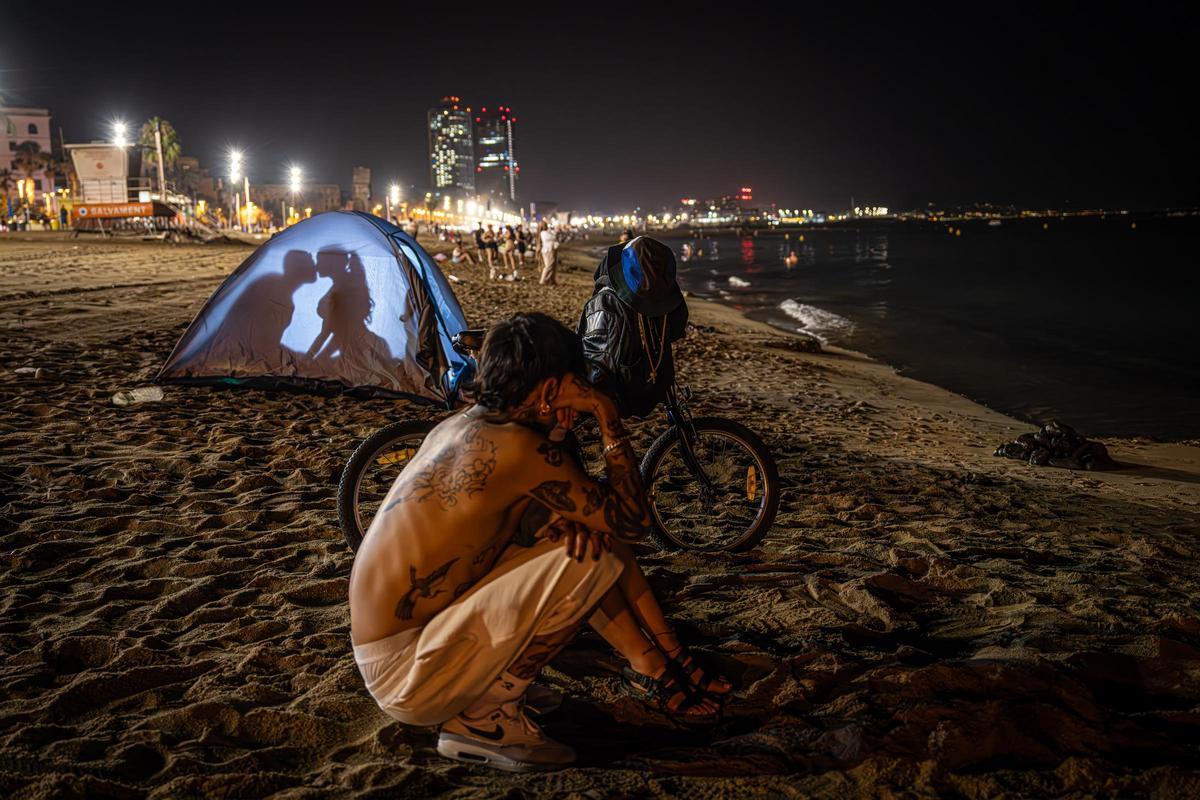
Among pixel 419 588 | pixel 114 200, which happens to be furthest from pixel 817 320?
pixel 114 200

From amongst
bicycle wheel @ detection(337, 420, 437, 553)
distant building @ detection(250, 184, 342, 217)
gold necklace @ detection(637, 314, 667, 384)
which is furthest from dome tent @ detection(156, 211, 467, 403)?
distant building @ detection(250, 184, 342, 217)

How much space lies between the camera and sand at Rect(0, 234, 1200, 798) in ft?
8.96

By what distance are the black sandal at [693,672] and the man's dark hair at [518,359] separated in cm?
115

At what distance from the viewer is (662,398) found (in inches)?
182

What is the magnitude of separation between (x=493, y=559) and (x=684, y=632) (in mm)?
1425

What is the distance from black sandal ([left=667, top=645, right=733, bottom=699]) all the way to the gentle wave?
61.0 feet

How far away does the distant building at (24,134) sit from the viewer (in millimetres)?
89938

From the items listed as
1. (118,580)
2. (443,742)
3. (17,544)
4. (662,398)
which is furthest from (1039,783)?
(17,544)

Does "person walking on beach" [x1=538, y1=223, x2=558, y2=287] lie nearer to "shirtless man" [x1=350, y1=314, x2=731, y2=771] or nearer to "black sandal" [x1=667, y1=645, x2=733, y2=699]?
"black sandal" [x1=667, y1=645, x2=733, y2=699]

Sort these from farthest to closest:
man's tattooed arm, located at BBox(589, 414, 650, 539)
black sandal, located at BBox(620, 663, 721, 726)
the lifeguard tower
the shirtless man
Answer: the lifeguard tower, black sandal, located at BBox(620, 663, 721, 726), man's tattooed arm, located at BBox(589, 414, 650, 539), the shirtless man

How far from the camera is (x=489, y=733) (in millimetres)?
2750

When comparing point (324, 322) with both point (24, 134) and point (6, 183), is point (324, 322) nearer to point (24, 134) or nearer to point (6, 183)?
point (6, 183)

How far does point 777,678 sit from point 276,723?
193 cm

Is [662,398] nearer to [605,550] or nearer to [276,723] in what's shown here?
[605,550]
